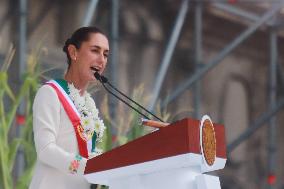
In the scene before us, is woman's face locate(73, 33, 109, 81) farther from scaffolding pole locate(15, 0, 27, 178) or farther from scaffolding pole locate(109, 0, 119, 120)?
scaffolding pole locate(109, 0, 119, 120)

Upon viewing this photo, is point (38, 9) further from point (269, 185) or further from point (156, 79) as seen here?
point (269, 185)

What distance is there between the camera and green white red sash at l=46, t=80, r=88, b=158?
151cm

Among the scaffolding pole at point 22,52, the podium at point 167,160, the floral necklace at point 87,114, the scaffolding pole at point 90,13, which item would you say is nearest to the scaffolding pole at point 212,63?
the scaffolding pole at point 90,13

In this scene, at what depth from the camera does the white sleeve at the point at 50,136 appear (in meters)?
1.44

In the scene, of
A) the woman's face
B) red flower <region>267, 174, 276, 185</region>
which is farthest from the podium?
red flower <region>267, 174, 276, 185</region>

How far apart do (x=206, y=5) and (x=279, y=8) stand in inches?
20.7

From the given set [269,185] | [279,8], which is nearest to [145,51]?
[279,8]

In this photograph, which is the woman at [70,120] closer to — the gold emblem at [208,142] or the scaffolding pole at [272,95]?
the gold emblem at [208,142]

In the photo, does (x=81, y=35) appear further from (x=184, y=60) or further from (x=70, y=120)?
(x=184, y=60)

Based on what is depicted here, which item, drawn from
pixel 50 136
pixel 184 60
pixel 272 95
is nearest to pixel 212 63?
pixel 184 60

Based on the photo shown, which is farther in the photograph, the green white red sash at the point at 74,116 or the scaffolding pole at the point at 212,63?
the scaffolding pole at the point at 212,63

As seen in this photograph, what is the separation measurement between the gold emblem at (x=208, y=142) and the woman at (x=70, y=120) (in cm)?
26

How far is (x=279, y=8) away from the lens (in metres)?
5.60

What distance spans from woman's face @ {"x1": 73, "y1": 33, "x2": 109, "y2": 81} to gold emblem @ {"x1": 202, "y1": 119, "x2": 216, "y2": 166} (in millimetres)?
314
